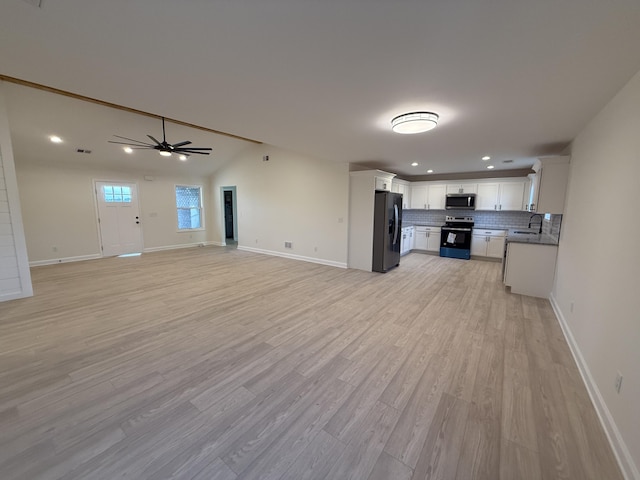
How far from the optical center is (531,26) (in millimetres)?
1404

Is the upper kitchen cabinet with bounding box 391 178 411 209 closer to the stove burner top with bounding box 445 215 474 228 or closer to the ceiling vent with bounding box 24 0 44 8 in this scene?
the stove burner top with bounding box 445 215 474 228

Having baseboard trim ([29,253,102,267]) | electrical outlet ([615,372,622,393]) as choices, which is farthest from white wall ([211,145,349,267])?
electrical outlet ([615,372,622,393])

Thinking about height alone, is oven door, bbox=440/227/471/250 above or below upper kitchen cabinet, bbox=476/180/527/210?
below

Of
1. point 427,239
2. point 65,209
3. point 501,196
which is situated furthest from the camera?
point 427,239

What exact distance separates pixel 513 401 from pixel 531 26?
8.17ft

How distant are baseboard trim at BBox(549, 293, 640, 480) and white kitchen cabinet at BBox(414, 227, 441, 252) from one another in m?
5.17

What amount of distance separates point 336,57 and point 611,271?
8.53 feet

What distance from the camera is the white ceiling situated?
4.44 feet

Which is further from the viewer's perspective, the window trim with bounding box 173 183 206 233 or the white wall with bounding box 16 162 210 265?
the window trim with bounding box 173 183 206 233

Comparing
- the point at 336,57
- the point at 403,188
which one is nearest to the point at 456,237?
the point at 403,188

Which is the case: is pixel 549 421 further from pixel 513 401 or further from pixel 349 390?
pixel 349 390

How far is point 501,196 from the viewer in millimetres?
6691

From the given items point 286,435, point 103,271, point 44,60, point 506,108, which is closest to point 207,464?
point 286,435

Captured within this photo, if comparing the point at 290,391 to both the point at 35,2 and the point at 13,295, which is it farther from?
the point at 13,295
